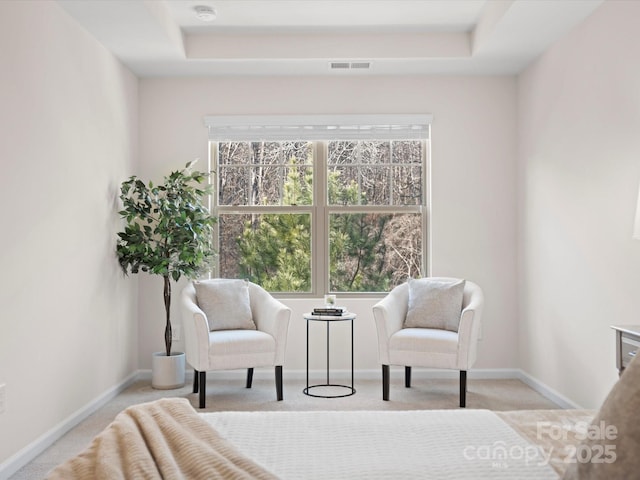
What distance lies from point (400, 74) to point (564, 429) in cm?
406

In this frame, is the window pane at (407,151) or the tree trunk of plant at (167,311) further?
the window pane at (407,151)

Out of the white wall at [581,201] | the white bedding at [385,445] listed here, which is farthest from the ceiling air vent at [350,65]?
the white bedding at [385,445]

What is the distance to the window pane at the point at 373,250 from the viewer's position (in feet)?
→ 18.0

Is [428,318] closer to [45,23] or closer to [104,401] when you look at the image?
[104,401]

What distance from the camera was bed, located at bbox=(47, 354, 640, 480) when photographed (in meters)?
1.19

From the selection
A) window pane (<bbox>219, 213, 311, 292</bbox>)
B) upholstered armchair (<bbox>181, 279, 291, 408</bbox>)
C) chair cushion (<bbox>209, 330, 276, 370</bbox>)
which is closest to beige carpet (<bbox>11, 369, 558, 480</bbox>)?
upholstered armchair (<bbox>181, 279, 291, 408</bbox>)

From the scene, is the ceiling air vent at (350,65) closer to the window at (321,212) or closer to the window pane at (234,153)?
the window at (321,212)

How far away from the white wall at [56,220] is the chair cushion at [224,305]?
0.70m

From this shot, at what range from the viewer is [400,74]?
17.5ft

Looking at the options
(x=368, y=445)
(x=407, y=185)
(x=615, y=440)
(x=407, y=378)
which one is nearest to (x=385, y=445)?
(x=368, y=445)

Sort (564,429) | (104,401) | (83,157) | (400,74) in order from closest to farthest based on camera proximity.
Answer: (564,429) → (83,157) → (104,401) → (400,74)

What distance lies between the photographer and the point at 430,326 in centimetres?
466

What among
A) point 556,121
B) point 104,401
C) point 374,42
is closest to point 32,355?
point 104,401

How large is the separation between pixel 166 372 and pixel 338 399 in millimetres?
1412
